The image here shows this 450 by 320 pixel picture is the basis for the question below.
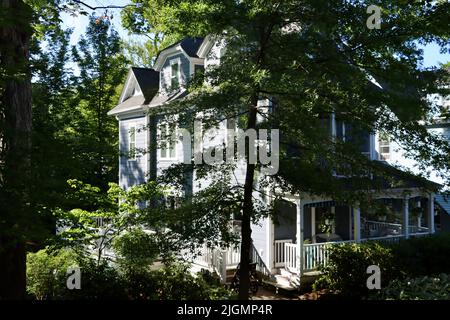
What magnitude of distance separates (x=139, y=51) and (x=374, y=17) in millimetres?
29877

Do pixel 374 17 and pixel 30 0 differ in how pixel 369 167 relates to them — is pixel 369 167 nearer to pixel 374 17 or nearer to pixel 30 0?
pixel 374 17

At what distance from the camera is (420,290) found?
7.59m

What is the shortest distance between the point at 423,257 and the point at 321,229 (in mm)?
4437

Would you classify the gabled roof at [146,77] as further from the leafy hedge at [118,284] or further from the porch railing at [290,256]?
the leafy hedge at [118,284]

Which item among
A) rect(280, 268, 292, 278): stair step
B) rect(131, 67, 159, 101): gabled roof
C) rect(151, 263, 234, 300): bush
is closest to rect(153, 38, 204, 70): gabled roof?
rect(131, 67, 159, 101): gabled roof

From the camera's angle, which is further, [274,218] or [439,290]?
[274,218]

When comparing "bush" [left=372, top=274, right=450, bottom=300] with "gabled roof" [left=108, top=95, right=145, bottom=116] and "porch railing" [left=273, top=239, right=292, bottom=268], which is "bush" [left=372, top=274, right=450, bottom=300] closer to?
"porch railing" [left=273, top=239, right=292, bottom=268]

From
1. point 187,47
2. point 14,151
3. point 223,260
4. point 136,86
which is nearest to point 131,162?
point 136,86

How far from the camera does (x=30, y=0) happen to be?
404 inches

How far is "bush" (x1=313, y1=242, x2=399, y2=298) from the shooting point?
11336 mm

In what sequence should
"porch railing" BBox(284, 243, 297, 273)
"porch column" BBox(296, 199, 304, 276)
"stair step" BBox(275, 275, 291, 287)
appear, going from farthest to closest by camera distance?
1. "porch railing" BBox(284, 243, 297, 273)
2. "stair step" BBox(275, 275, 291, 287)
3. "porch column" BBox(296, 199, 304, 276)

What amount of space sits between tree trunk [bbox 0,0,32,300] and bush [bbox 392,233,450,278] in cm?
933

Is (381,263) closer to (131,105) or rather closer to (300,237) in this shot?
(300,237)

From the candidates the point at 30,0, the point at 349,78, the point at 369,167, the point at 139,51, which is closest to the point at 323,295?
the point at 369,167
